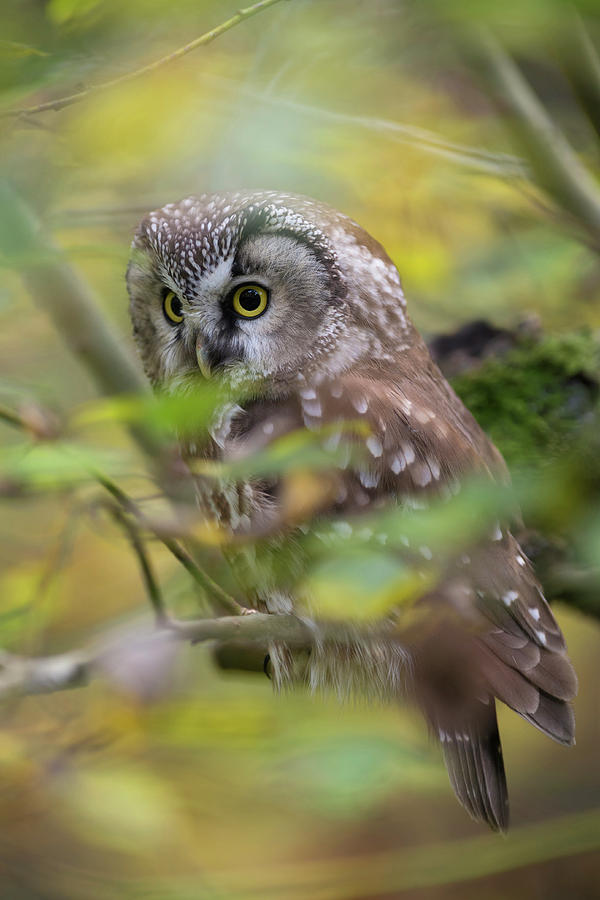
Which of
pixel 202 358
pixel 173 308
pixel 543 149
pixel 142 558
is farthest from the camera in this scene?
pixel 543 149

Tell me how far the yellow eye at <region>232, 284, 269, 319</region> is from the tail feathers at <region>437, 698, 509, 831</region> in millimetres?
1062

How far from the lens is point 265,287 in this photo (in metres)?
2.13

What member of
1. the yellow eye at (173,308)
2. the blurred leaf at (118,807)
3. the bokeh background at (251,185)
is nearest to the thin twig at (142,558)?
the bokeh background at (251,185)

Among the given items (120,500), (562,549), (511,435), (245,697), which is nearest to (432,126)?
(511,435)

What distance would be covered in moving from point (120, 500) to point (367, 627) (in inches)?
31.3

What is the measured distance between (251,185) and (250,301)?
0.38 metres

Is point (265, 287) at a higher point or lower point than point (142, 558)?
higher

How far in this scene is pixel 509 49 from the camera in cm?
245

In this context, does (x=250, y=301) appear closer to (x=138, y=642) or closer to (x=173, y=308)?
(x=173, y=308)

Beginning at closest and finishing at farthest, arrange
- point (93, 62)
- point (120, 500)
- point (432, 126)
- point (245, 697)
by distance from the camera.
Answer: point (120, 500) < point (93, 62) < point (245, 697) < point (432, 126)

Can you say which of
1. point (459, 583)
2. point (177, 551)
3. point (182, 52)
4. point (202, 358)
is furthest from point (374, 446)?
point (182, 52)

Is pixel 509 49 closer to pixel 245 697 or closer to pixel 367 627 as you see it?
pixel 367 627

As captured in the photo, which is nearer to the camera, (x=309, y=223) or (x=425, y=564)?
(x=425, y=564)

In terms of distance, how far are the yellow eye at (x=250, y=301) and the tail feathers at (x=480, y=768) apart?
1.06 m
